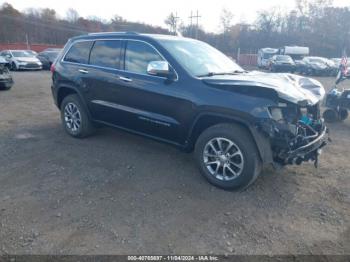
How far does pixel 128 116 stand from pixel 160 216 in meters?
1.87

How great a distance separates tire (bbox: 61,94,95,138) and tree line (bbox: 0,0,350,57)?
49.0m

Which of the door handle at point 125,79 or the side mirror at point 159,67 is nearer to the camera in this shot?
the side mirror at point 159,67

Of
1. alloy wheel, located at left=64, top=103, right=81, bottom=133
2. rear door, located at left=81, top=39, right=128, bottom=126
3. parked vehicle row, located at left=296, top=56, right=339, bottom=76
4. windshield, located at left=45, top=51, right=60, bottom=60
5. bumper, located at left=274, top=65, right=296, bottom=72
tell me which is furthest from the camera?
bumper, located at left=274, top=65, right=296, bottom=72

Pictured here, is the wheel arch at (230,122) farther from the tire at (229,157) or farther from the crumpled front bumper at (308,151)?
the crumpled front bumper at (308,151)

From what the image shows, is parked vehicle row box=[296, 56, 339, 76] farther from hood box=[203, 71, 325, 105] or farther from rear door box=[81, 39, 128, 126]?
rear door box=[81, 39, 128, 126]

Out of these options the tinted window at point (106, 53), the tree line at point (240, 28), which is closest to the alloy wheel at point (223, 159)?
the tinted window at point (106, 53)

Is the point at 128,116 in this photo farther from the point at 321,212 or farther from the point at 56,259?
the point at 321,212

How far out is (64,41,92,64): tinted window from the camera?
521 centimetres

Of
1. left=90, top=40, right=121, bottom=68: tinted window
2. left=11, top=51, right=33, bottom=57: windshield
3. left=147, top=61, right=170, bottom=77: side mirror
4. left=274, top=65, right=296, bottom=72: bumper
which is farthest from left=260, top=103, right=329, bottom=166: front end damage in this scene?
left=274, top=65, right=296, bottom=72: bumper

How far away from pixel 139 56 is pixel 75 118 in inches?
76.9

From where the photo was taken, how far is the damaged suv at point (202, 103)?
11.3 feet

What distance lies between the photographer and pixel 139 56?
174 inches

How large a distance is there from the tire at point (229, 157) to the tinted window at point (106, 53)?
1970 mm

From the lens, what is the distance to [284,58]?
83.8 feet
